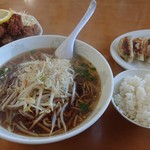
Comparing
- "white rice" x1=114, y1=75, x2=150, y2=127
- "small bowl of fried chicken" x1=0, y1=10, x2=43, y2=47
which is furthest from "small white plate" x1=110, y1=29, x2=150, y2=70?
"small bowl of fried chicken" x1=0, y1=10, x2=43, y2=47

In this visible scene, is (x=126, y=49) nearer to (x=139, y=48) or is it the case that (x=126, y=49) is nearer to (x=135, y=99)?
(x=139, y=48)

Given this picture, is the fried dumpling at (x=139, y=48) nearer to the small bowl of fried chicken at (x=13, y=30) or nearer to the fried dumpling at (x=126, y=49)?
the fried dumpling at (x=126, y=49)

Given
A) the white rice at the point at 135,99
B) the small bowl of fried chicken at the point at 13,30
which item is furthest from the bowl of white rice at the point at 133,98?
the small bowl of fried chicken at the point at 13,30

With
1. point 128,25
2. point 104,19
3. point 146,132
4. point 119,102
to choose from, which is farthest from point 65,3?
point 146,132

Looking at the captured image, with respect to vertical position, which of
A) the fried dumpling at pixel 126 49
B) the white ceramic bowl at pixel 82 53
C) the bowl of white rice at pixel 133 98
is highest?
the white ceramic bowl at pixel 82 53

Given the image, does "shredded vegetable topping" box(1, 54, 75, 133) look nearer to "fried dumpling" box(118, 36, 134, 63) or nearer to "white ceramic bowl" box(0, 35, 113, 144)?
"white ceramic bowl" box(0, 35, 113, 144)

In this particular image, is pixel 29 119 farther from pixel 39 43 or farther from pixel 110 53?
pixel 110 53

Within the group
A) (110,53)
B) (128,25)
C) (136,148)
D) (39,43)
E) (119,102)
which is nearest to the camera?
(136,148)
